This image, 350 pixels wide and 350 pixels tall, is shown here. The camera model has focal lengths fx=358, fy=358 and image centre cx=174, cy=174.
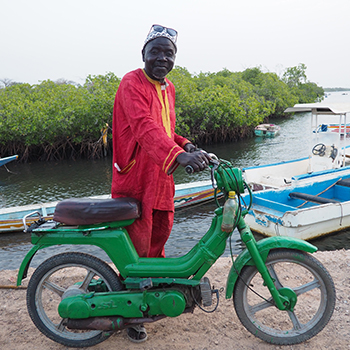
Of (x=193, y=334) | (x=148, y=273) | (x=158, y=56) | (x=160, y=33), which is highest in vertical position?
(x=160, y=33)

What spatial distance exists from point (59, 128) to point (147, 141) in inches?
759

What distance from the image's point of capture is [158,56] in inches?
111

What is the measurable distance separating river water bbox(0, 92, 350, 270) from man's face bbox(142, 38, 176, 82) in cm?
522

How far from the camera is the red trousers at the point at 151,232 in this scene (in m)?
2.93

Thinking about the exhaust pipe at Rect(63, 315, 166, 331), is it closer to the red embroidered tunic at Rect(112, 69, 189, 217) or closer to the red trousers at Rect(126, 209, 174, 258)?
the red trousers at Rect(126, 209, 174, 258)

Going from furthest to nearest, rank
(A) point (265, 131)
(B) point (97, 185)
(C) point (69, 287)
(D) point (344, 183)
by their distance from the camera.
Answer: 1. (A) point (265, 131)
2. (B) point (97, 185)
3. (D) point (344, 183)
4. (C) point (69, 287)

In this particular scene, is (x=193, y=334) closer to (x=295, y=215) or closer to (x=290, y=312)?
(x=290, y=312)

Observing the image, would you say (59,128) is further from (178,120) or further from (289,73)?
(289,73)

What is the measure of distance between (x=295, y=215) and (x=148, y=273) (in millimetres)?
5062

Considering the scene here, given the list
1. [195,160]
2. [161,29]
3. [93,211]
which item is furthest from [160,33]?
[93,211]

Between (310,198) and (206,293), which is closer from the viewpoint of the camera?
(206,293)

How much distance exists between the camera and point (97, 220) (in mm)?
2707

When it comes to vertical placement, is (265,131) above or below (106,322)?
below

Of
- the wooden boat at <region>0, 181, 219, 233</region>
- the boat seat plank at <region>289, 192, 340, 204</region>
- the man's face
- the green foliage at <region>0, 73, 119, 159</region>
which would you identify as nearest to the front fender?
the man's face
